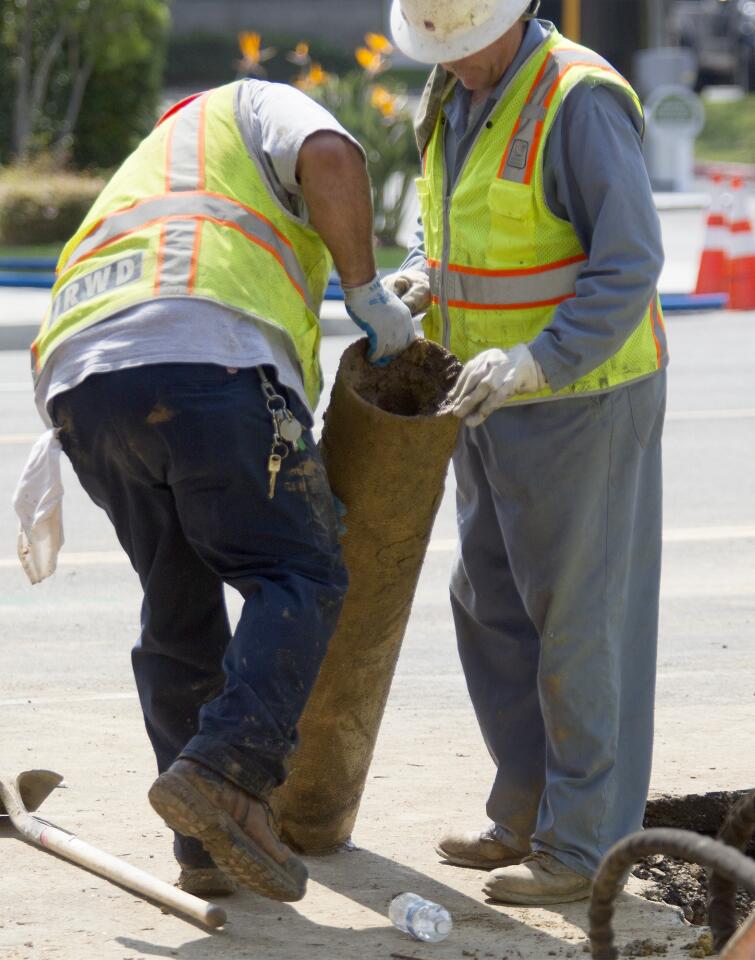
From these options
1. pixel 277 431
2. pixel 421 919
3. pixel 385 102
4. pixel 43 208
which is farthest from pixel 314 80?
pixel 421 919

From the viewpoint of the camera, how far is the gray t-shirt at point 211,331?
3.29m

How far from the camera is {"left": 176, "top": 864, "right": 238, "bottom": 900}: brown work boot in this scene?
371 centimetres

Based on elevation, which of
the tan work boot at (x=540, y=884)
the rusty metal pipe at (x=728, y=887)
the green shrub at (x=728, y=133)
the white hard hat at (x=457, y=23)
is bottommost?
the green shrub at (x=728, y=133)

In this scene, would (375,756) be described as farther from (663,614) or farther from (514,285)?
(663,614)

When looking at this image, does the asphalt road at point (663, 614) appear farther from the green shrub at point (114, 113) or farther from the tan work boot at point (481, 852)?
the green shrub at point (114, 113)

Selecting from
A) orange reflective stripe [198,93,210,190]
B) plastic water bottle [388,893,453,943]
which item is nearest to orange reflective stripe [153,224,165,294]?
orange reflective stripe [198,93,210,190]

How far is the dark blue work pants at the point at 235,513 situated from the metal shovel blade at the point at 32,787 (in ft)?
2.81

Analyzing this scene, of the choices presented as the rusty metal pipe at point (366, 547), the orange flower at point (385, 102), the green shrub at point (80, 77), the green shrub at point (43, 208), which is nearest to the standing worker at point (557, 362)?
the rusty metal pipe at point (366, 547)

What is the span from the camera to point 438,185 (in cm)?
384

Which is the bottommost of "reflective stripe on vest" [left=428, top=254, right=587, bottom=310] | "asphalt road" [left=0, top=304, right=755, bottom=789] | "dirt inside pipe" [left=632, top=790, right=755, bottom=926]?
"asphalt road" [left=0, top=304, right=755, bottom=789]

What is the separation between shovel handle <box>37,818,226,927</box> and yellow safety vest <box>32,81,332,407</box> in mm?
1058

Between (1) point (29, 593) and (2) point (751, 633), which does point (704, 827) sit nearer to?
(2) point (751, 633)

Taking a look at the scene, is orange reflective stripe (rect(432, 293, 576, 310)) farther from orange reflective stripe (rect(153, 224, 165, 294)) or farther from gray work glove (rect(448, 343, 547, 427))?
orange reflective stripe (rect(153, 224, 165, 294))

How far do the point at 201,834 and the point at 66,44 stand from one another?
64.4 ft
